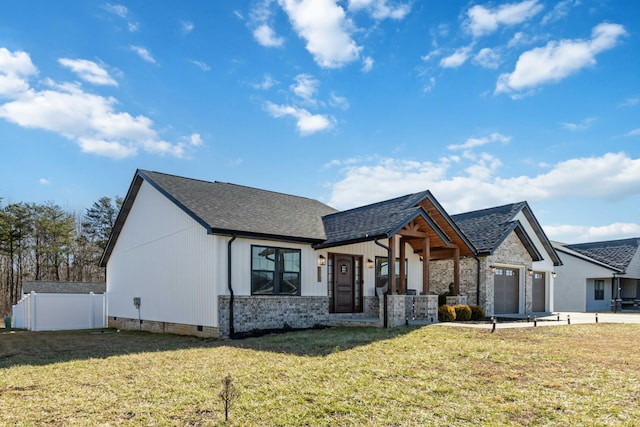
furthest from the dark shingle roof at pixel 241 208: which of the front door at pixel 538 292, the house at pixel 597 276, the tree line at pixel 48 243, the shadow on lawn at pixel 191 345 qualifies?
the tree line at pixel 48 243

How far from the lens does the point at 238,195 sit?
55.0 ft

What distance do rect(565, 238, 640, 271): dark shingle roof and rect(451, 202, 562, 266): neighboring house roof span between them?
30.3 ft

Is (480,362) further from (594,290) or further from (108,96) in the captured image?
(594,290)

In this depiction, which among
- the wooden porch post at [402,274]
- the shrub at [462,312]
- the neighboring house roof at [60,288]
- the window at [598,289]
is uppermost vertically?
the wooden porch post at [402,274]

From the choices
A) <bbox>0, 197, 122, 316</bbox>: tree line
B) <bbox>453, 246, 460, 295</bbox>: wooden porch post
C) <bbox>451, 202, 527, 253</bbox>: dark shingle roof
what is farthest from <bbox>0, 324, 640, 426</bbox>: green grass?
<bbox>0, 197, 122, 316</bbox>: tree line

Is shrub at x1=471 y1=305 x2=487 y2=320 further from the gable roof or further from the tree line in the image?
the tree line

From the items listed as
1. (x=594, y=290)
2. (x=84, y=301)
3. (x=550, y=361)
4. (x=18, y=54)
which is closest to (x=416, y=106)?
(x=550, y=361)

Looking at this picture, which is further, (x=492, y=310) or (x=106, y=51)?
(x=492, y=310)

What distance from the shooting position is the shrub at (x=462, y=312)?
→ 15.7 meters

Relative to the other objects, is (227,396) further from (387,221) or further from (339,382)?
(387,221)

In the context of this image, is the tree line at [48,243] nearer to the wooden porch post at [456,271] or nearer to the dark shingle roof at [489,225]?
the dark shingle roof at [489,225]

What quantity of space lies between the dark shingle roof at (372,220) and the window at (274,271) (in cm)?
124

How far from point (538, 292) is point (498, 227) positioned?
5.10m

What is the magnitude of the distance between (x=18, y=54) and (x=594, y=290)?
3280 centimetres
